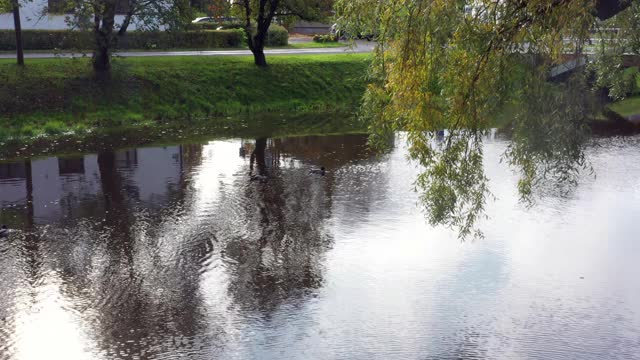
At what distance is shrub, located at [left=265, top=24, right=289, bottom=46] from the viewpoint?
56.0 metres

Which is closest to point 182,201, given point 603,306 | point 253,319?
point 253,319

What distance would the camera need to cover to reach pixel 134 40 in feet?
157

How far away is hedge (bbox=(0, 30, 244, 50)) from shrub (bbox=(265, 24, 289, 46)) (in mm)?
2851

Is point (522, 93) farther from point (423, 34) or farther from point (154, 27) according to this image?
point (154, 27)

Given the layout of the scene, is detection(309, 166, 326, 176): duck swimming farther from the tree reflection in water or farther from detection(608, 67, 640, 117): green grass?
detection(608, 67, 640, 117): green grass

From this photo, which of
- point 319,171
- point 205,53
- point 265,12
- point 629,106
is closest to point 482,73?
point 319,171

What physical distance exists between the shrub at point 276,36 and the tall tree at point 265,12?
371 inches

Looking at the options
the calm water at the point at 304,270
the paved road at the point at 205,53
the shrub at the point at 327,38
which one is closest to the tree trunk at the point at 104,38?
the paved road at the point at 205,53

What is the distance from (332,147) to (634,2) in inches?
777

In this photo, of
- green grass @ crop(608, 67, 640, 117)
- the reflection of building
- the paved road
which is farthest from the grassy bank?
green grass @ crop(608, 67, 640, 117)

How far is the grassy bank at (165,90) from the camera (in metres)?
37.0

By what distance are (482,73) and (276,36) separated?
41.8 m

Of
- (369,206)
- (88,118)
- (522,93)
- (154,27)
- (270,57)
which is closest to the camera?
(522,93)

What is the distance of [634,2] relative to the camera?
15.1 meters
